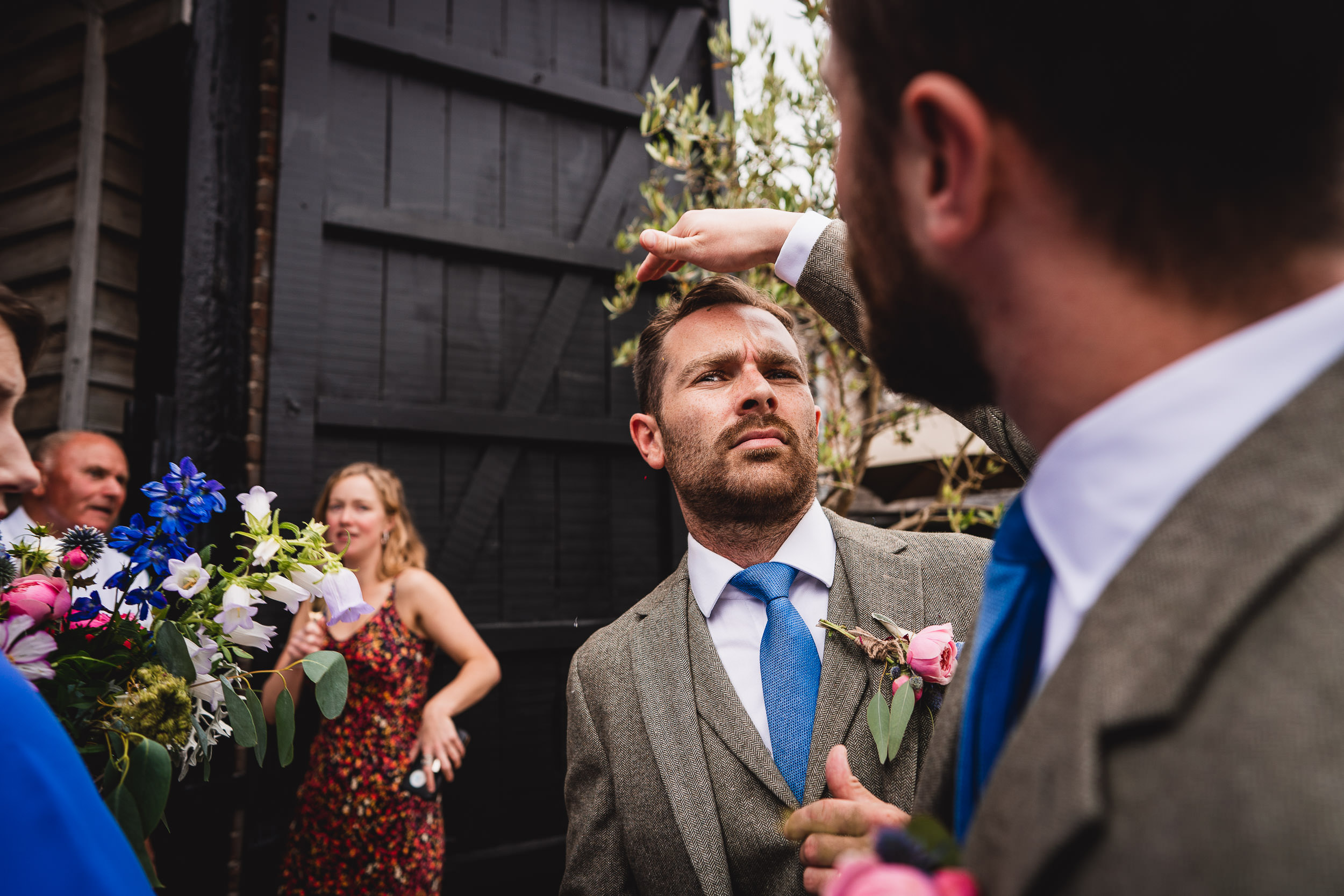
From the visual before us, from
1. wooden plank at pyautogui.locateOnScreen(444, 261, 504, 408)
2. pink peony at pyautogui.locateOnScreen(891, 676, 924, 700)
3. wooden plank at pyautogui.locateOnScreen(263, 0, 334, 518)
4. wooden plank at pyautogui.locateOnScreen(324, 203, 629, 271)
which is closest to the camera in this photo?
pink peony at pyautogui.locateOnScreen(891, 676, 924, 700)

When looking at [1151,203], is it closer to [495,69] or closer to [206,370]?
[206,370]

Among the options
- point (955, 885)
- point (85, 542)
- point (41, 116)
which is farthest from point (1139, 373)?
point (41, 116)

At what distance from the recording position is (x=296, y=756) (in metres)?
3.40

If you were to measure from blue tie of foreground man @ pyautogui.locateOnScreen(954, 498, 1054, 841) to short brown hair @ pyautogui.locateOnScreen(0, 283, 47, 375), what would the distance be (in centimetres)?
178

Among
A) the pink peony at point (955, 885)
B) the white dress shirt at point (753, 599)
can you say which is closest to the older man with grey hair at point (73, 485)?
the white dress shirt at point (753, 599)

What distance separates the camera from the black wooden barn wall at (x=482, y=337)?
343cm

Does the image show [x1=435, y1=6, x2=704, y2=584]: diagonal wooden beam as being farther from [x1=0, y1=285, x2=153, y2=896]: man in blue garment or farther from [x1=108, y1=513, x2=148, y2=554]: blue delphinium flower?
[x1=0, y1=285, x2=153, y2=896]: man in blue garment

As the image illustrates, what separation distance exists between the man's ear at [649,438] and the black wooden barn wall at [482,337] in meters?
1.61

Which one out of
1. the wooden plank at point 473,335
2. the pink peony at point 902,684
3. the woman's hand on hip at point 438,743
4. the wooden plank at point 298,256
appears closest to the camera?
the pink peony at point 902,684

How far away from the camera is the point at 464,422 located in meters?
3.69

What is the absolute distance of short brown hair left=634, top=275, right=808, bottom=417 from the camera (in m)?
1.99

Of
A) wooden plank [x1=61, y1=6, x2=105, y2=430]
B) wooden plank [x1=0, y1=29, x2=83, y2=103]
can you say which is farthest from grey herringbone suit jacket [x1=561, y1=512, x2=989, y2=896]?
wooden plank [x1=0, y1=29, x2=83, y2=103]

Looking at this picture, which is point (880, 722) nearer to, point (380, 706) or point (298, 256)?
point (380, 706)

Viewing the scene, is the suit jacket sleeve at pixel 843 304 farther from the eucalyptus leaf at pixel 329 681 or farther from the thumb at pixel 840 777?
the eucalyptus leaf at pixel 329 681
